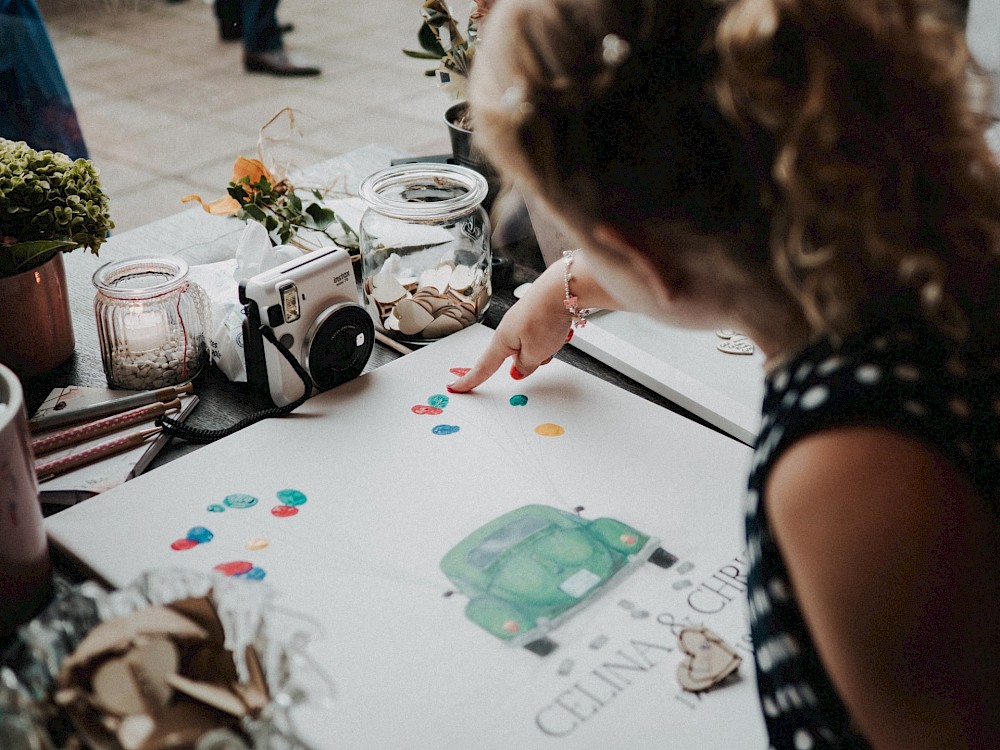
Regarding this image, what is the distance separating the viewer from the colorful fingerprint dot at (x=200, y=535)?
2.34 feet

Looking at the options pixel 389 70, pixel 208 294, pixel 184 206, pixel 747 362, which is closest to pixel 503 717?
pixel 747 362

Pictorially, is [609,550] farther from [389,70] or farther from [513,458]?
[389,70]

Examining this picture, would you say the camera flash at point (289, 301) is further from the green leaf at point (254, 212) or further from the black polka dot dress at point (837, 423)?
the black polka dot dress at point (837, 423)

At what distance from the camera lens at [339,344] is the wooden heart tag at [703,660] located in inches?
16.2

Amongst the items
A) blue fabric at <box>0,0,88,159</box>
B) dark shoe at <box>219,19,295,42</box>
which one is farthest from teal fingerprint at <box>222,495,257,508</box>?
dark shoe at <box>219,19,295,42</box>

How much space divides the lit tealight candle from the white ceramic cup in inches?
9.0

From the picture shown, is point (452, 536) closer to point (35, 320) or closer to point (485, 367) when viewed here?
point (485, 367)

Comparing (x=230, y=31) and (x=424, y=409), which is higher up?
(x=424, y=409)

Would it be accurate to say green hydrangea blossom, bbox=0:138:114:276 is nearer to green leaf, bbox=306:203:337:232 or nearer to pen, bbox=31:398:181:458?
pen, bbox=31:398:181:458

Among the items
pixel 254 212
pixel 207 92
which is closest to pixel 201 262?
pixel 254 212

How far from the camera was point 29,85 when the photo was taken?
1.88m

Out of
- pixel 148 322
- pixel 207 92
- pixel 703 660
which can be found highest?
pixel 148 322

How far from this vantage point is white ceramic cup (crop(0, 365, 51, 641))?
0.61 meters

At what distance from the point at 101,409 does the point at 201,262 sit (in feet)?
1.04
